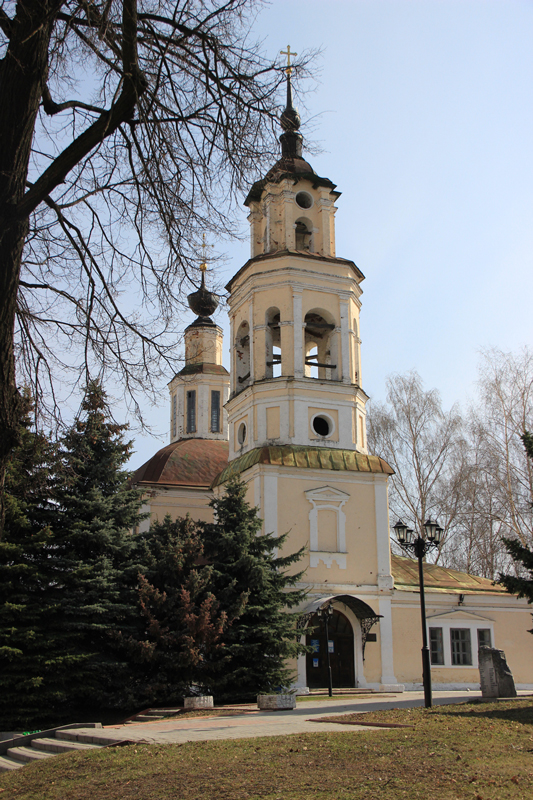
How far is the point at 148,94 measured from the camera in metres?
6.49

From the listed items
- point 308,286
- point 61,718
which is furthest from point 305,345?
point 61,718

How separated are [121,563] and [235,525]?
293 cm

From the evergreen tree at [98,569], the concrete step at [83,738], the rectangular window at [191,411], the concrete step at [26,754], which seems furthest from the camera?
the rectangular window at [191,411]

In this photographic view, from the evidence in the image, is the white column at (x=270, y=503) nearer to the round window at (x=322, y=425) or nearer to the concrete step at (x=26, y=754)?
the round window at (x=322, y=425)

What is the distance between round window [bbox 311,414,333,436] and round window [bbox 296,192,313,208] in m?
7.17

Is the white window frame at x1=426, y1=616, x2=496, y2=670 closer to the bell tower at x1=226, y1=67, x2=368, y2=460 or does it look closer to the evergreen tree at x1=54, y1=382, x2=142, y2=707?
the bell tower at x1=226, y1=67, x2=368, y2=460

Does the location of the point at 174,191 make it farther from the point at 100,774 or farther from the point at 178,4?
the point at 100,774

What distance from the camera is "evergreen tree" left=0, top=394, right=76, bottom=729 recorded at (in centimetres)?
1467

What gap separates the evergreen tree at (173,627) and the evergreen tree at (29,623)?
4.70ft

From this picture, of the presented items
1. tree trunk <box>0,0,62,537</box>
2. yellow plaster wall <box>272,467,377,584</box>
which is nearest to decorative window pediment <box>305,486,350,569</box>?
yellow plaster wall <box>272,467,377,584</box>

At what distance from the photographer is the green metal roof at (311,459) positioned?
2236 cm

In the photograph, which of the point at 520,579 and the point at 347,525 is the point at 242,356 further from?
the point at 520,579

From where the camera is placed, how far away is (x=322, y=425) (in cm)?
2383

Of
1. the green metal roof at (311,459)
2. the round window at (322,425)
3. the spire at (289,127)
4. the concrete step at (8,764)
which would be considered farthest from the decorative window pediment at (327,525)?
the spire at (289,127)
